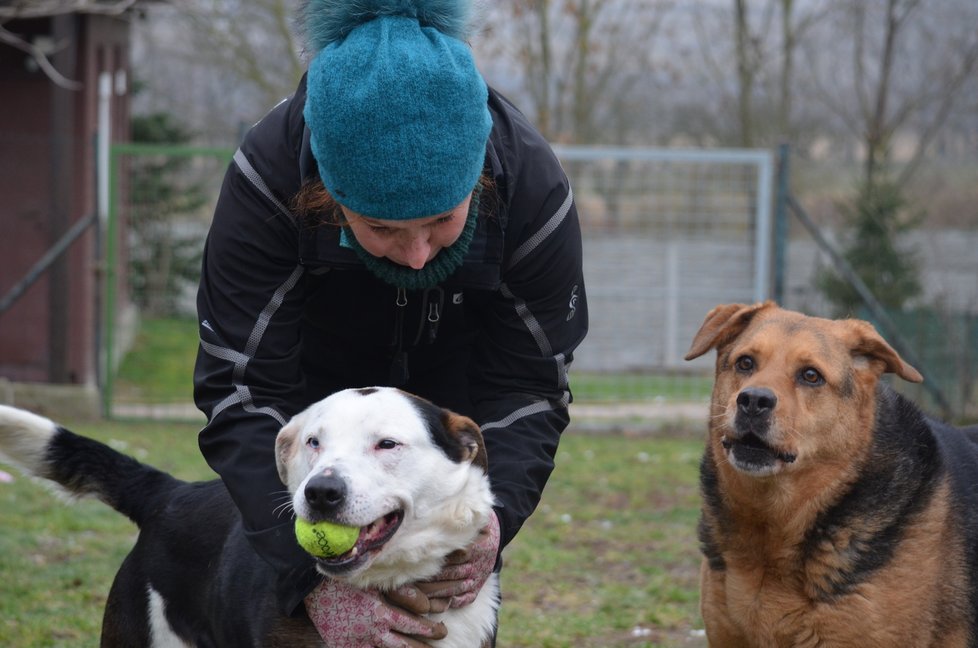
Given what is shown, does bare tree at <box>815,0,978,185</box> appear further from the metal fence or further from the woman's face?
the woman's face

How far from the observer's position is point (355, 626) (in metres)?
2.96

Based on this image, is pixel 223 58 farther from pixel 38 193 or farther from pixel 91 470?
pixel 91 470

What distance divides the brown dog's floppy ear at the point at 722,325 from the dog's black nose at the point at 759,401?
44cm

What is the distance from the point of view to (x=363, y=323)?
344 cm

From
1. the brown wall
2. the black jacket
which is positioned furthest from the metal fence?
the black jacket

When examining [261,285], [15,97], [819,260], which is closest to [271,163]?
[261,285]

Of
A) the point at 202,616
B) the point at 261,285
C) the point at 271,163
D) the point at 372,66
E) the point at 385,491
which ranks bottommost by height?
the point at 202,616

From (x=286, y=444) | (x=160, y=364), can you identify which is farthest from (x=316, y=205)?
(x=160, y=364)

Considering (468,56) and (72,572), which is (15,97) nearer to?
(72,572)

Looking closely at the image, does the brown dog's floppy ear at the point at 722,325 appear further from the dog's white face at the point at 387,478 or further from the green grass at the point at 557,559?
the green grass at the point at 557,559

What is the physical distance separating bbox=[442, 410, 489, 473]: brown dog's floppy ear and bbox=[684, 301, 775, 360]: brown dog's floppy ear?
120 cm

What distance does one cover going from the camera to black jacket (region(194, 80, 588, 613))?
3084 millimetres

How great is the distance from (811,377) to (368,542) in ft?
5.43

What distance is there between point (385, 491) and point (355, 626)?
1.27 ft
